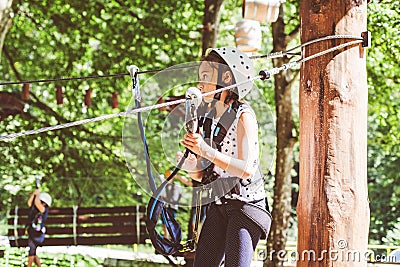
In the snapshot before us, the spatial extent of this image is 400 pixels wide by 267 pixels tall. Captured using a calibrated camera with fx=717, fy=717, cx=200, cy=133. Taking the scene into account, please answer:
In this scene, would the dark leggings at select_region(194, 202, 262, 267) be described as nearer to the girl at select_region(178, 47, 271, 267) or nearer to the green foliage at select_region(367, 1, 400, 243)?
the girl at select_region(178, 47, 271, 267)

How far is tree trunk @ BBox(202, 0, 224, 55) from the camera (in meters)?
8.40

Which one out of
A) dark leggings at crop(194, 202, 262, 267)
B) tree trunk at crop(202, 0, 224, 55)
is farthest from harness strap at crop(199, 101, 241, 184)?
tree trunk at crop(202, 0, 224, 55)

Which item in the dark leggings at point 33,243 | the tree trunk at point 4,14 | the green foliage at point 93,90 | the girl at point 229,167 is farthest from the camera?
the green foliage at point 93,90

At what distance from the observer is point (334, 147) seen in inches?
121

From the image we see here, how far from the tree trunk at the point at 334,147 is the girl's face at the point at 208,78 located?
437mm

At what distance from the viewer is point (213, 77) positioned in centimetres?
307

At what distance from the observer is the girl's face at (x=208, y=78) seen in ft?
10.0

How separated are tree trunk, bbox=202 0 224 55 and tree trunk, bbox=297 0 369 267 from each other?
5.21 metres

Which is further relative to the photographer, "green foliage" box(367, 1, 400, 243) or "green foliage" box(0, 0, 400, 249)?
"green foliage" box(0, 0, 400, 249)

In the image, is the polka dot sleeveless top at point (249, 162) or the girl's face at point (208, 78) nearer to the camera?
the polka dot sleeveless top at point (249, 162)

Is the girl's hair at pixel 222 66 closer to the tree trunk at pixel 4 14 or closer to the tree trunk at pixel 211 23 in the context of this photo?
A: the tree trunk at pixel 4 14

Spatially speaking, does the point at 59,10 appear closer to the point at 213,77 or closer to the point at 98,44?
the point at 98,44

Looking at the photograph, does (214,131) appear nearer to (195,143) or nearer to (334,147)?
(195,143)

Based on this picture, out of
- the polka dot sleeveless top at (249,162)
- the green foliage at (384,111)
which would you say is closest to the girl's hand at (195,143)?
the polka dot sleeveless top at (249,162)
